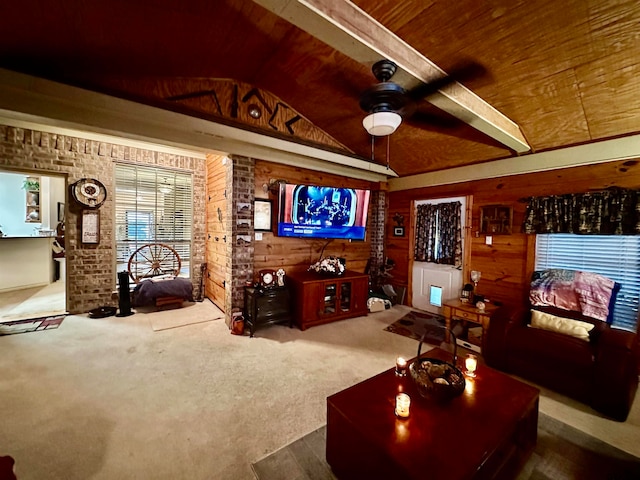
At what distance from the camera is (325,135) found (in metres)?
3.76

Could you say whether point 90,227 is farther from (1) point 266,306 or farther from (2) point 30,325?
(1) point 266,306

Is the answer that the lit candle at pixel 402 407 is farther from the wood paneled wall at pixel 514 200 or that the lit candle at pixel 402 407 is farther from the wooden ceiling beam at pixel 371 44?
the wood paneled wall at pixel 514 200

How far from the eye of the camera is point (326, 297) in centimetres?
375

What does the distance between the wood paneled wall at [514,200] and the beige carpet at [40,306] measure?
636cm

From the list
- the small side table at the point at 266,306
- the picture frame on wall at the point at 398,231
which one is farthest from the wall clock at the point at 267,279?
the picture frame on wall at the point at 398,231

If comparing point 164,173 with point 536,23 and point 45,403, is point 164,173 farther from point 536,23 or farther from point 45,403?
point 536,23

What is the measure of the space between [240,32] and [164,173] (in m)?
3.21

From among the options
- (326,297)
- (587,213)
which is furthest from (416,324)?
(587,213)

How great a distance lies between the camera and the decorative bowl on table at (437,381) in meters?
1.40

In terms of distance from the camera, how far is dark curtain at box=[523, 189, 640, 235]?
2.52 metres

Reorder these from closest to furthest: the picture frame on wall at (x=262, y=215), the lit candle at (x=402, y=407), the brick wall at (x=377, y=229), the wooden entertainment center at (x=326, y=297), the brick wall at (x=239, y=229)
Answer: the lit candle at (x=402, y=407)
the brick wall at (x=239, y=229)
the wooden entertainment center at (x=326, y=297)
the picture frame on wall at (x=262, y=215)
the brick wall at (x=377, y=229)

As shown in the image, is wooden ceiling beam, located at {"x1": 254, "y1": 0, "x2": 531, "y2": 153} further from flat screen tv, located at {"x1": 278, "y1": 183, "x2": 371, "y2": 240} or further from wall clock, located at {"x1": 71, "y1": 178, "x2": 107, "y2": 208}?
wall clock, located at {"x1": 71, "y1": 178, "x2": 107, "y2": 208}

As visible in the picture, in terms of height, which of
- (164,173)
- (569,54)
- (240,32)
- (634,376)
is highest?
(240,32)

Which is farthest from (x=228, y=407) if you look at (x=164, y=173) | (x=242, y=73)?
(x=164, y=173)
